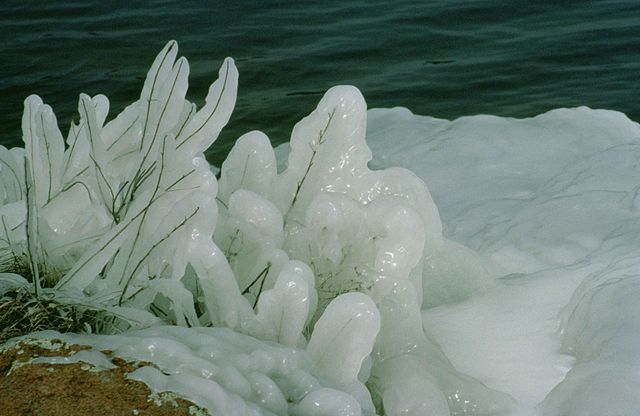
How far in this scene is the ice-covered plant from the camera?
2084 mm

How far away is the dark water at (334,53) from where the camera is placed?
17.5 feet

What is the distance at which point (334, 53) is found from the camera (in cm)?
584

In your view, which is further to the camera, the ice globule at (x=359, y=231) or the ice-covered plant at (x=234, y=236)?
the ice globule at (x=359, y=231)

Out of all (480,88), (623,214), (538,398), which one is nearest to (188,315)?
(538,398)

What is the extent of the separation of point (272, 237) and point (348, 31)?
3870 millimetres

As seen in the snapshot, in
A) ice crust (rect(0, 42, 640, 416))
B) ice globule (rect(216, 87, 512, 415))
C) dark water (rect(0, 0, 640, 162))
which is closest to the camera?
ice crust (rect(0, 42, 640, 416))

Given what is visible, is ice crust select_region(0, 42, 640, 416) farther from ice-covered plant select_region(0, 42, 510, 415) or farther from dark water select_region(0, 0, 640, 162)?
dark water select_region(0, 0, 640, 162)

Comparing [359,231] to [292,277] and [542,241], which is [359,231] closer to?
[292,277]

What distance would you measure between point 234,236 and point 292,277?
331 mm

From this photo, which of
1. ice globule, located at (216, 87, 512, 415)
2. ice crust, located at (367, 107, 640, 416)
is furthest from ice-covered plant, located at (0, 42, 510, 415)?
ice crust, located at (367, 107, 640, 416)

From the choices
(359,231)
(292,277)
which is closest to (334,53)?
(359,231)

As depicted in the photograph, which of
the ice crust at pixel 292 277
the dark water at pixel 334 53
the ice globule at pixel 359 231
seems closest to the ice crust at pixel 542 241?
the ice crust at pixel 292 277

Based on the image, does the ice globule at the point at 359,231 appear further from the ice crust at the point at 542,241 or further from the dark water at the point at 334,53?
the dark water at the point at 334,53

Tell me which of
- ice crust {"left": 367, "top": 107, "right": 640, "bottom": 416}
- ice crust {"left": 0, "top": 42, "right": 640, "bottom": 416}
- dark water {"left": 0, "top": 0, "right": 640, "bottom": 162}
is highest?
ice crust {"left": 0, "top": 42, "right": 640, "bottom": 416}
